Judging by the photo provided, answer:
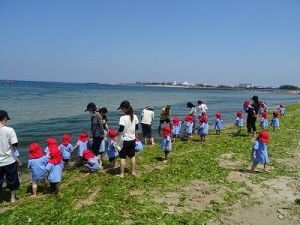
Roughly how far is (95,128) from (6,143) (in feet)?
11.1

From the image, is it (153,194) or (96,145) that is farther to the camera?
(96,145)

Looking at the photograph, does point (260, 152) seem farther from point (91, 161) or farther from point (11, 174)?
point (11, 174)

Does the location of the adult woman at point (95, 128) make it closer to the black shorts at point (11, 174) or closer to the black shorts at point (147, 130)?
the black shorts at point (11, 174)

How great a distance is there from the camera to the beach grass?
6.84 meters

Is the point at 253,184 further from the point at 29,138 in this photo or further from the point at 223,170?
the point at 29,138

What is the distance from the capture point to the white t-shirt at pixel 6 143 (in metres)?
7.52

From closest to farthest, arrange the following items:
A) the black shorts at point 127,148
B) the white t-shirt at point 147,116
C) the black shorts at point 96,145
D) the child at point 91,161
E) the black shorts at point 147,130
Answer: the black shorts at point 127,148
the child at point 91,161
the black shorts at point 96,145
the white t-shirt at point 147,116
the black shorts at point 147,130

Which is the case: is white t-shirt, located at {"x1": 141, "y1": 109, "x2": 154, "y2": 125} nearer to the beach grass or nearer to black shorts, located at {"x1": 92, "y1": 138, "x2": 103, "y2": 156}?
the beach grass

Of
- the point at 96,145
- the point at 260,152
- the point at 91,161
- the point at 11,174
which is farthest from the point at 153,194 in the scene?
the point at 260,152

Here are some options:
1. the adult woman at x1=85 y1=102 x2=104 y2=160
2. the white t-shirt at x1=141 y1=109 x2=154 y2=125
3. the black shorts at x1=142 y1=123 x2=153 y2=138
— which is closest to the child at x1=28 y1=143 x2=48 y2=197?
the adult woman at x1=85 y1=102 x2=104 y2=160

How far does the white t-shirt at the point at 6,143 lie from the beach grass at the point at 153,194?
1.33m

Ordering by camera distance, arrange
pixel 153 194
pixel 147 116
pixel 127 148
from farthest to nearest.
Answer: pixel 147 116
pixel 127 148
pixel 153 194

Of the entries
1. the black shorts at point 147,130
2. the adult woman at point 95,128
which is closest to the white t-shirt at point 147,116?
the black shorts at point 147,130

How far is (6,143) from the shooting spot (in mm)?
7570
